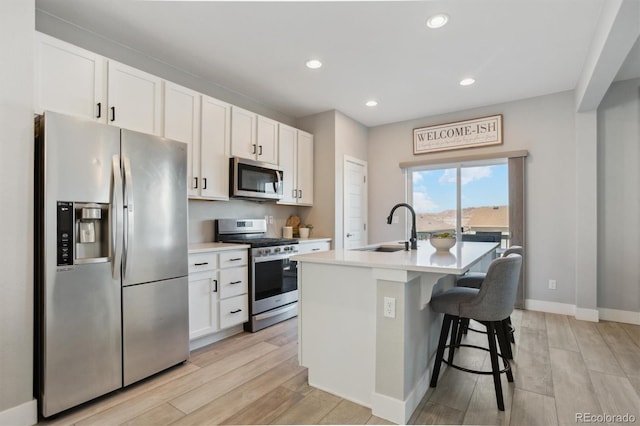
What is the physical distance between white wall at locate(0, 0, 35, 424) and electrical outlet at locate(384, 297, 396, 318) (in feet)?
6.66

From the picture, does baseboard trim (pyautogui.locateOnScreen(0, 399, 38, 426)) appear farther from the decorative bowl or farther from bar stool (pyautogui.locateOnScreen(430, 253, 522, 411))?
the decorative bowl

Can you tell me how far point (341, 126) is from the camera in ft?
15.3

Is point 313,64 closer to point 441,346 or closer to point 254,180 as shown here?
point 254,180

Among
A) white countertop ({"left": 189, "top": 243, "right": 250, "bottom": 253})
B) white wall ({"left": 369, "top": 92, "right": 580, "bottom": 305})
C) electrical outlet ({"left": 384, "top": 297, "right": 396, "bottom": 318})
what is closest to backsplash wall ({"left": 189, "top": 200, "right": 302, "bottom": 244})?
white countertop ({"left": 189, "top": 243, "right": 250, "bottom": 253})

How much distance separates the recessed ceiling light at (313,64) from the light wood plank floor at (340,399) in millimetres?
2717

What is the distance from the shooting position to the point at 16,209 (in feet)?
5.95

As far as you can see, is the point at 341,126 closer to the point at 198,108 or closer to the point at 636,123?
the point at 198,108

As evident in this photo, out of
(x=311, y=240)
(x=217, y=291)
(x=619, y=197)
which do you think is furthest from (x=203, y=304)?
(x=619, y=197)

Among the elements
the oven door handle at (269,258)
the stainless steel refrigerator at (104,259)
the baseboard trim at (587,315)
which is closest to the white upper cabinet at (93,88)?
the stainless steel refrigerator at (104,259)

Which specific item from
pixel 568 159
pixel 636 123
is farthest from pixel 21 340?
pixel 636 123

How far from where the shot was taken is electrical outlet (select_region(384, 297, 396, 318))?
1843mm

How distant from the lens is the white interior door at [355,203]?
4.74 meters

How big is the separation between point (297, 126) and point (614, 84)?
3856 millimetres

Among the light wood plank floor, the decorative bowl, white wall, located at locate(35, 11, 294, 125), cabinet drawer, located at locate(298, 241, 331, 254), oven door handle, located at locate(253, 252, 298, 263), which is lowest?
the light wood plank floor
